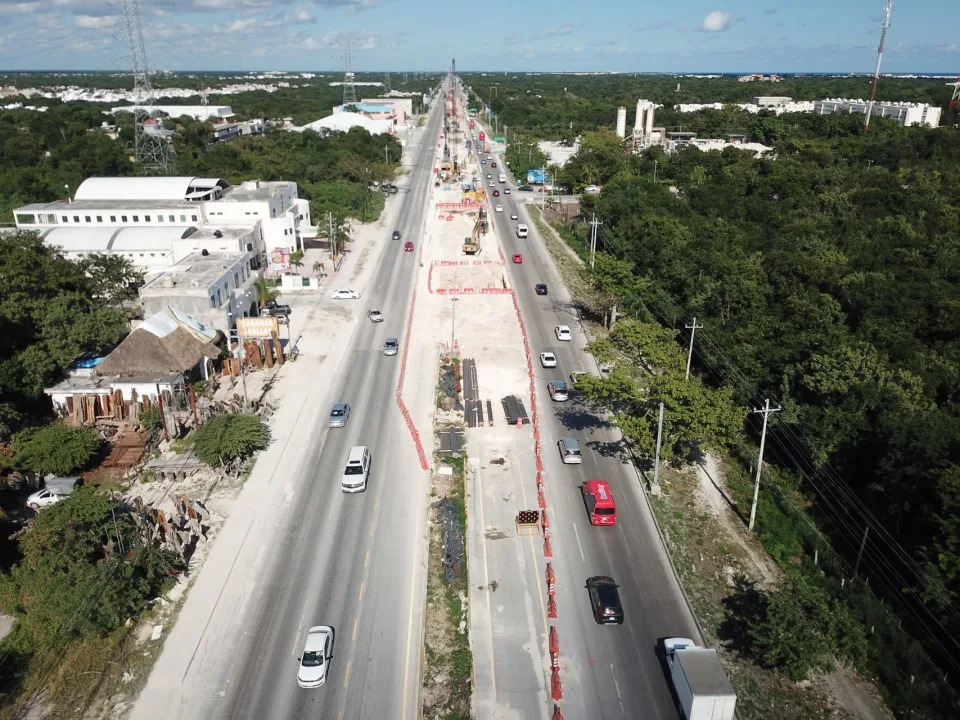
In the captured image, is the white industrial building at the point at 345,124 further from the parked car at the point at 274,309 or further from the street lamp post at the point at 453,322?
the street lamp post at the point at 453,322

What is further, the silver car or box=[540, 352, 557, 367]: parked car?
box=[540, 352, 557, 367]: parked car

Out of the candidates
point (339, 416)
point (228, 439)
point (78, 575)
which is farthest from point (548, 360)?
point (78, 575)

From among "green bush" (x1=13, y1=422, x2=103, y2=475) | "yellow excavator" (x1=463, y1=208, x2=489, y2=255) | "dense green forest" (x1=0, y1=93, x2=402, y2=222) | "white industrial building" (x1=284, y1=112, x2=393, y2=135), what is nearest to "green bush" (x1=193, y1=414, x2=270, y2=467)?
"green bush" (x1=13, y1=422, x2=103, y2=475)

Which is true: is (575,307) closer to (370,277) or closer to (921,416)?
(370,277)

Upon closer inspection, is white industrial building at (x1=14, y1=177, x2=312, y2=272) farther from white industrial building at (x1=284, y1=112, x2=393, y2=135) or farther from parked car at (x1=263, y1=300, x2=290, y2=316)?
white industrial building at (x1=284, y1=112, x2=393, y2=135)

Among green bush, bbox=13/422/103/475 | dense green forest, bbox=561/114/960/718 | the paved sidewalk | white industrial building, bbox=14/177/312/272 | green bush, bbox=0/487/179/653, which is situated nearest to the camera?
the paved sidewalk

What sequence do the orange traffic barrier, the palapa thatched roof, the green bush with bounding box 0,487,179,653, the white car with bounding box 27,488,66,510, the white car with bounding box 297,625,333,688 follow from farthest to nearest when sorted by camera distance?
the palapa thatched roof, the white car with bounding box 27,488,66,510, the green bush with bounding box 0,487,179,653, the white car with bounding box 297,625,333,688, the orange traffic barrier

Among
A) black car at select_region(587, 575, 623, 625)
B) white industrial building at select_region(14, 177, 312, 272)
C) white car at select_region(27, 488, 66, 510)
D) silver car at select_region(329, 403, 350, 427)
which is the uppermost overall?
white industrial building at select_region(14, 177, 312, 272)

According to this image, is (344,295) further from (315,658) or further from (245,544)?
(315,658)
